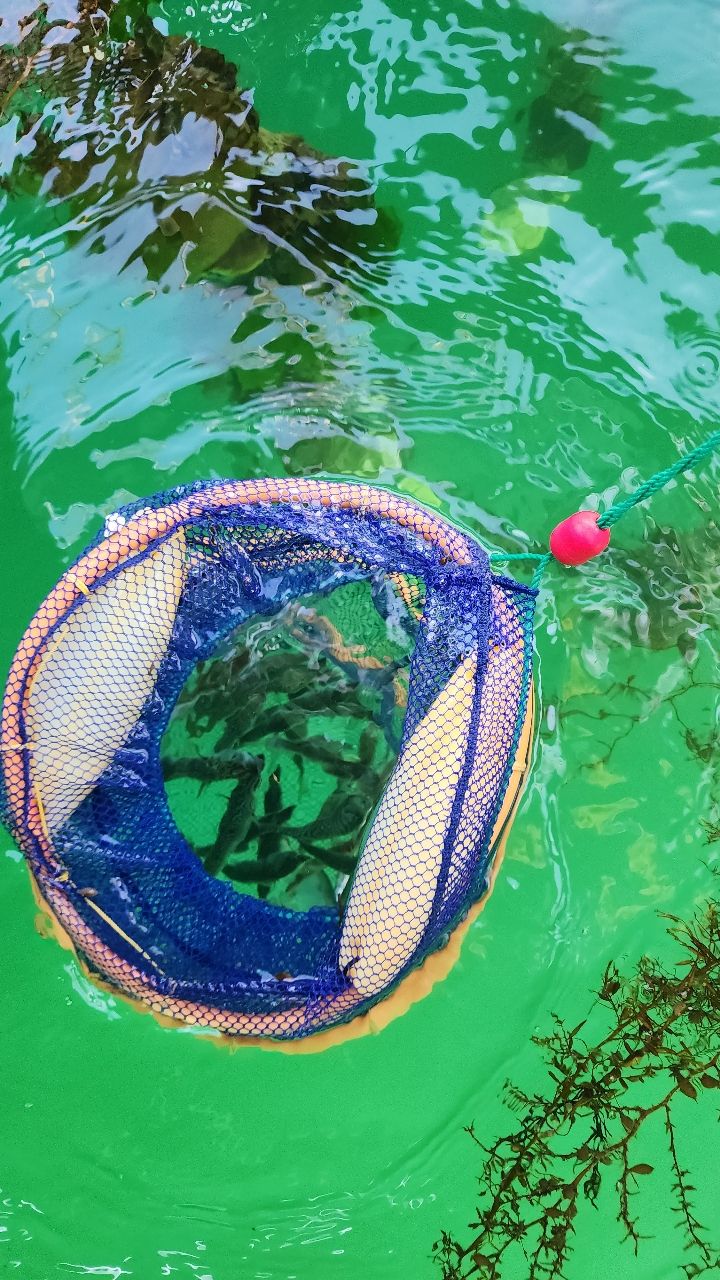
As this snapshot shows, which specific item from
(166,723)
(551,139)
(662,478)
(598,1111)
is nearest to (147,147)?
(551,139)

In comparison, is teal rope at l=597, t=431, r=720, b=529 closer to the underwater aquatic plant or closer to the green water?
the green water

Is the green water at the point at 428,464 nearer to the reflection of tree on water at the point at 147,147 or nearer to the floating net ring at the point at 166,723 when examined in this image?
the reflection of tree on water at the point at 147,147

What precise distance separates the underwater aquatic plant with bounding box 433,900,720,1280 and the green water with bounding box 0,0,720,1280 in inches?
4.0

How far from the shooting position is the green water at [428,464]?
11.6ft

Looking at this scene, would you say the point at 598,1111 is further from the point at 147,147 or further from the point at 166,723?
the point at 147,147

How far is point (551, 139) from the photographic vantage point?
12.6ft

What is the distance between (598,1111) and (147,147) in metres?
3.92

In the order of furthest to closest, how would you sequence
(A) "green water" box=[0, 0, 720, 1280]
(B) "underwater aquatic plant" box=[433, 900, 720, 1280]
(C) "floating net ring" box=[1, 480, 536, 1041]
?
(A) "green water" box=[0, 0, 720, 1280] → (B) "underwater aquatic plant" box=[433, 900, 720, 1280] → (C) "floating net ring" box=[1, 480, 536, 1041]

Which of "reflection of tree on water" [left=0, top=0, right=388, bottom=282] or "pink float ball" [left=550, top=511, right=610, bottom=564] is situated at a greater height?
"reflection of tree on water" [left=0, top=0, right=388, bottom=282]

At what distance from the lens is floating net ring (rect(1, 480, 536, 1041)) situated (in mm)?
2631

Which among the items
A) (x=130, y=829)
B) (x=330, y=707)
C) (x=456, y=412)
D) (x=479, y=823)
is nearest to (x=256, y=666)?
(x=330, y=707)

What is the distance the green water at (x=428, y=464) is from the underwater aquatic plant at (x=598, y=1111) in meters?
0.10

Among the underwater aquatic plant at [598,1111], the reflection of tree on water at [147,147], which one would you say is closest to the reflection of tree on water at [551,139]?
the reflection of tree on water at [147,147]

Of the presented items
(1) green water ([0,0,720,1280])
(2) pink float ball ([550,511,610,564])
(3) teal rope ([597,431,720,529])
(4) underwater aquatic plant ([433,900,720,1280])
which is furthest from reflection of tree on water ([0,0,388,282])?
(4) underwater aquatic plant ([433,900,720,1280])
